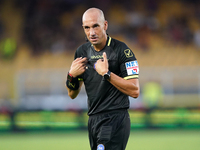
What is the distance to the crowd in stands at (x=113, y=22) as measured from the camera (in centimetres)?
1644

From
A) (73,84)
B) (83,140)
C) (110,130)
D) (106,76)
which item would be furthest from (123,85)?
(83,140)

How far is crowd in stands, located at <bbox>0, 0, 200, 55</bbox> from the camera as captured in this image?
53.9ft

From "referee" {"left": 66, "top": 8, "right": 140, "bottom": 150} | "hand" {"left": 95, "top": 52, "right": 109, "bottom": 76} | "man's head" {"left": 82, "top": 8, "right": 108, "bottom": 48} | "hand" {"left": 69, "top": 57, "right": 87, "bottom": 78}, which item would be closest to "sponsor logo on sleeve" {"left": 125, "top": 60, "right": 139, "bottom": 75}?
"referee" {"left": 66, "top": 8, "right": 140, "bottom": 150}

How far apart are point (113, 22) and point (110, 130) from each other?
44.6ft

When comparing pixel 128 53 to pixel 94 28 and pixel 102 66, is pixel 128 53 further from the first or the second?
pixel 94 28

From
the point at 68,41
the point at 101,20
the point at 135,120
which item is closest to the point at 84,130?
the point at 135,120

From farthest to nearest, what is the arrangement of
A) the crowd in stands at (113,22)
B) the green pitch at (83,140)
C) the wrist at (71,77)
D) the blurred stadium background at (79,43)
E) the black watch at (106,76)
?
the crowd in stands at (113,22)
the blurred stadium background at (79,43)
the green pitch at (83,140)
the wrist at (71,77)
the black watch at (106,76)

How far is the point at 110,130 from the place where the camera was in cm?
349

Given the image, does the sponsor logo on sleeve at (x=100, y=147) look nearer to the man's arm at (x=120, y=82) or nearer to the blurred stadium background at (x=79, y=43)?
the man's arm at (x=120, y=82)

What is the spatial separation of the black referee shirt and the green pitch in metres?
4.58

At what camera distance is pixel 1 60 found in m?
16.0

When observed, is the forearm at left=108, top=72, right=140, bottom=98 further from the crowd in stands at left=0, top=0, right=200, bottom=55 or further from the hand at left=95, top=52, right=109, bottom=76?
the crowd in stands at left=0, top=0, right=200, bottom=55

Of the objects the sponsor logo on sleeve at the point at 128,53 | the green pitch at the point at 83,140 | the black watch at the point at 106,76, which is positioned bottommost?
the green pitch at the point at 83,140

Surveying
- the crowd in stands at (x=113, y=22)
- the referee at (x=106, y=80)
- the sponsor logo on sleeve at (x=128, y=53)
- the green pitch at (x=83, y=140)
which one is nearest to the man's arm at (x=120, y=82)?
the referee at (x=106, y=80)
